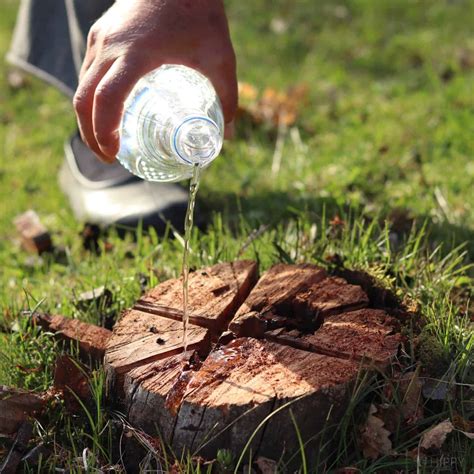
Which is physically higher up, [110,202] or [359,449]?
[110,202]

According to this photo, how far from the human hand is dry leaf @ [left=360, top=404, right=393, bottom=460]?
1.05m

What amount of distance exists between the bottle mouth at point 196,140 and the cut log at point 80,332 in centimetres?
65

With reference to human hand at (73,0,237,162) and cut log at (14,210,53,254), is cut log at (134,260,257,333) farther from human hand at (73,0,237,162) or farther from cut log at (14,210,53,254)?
cut log at (14,210,53,254)

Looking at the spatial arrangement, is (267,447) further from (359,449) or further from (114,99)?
(114,99)

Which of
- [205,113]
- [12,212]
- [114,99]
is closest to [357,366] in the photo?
[205,113]

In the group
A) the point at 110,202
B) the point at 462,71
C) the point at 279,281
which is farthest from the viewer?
the point at 462,71

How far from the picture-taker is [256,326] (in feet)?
7.63

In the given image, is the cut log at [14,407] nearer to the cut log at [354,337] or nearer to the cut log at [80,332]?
the cut log at [80,332]

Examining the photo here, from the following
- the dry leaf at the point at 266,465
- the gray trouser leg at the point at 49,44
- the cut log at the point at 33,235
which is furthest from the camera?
the gray trouser leg at the point at 49,44

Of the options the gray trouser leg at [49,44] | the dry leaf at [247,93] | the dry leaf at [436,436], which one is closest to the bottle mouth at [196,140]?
the dry leaf at [436,436]

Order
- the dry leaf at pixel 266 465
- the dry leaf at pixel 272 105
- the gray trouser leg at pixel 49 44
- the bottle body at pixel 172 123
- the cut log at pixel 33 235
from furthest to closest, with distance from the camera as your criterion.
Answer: the dry leaf at pixel 272 105, the gray trouser leg at pixel 49 44, the cut log at pixel 33 235, the bottle body at pixel 172 123, the dry leaf at pixel 266 465

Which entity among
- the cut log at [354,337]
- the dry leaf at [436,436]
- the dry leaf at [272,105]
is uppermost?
the dry leaf at [272,105]

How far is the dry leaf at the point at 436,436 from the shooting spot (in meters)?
2.11

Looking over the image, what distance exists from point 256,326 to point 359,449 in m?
0.44
